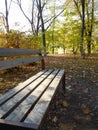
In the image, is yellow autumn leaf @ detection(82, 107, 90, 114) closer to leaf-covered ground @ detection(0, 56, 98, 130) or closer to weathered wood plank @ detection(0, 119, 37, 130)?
leaf-covered ground @ detection(0, 56, 98, 130)

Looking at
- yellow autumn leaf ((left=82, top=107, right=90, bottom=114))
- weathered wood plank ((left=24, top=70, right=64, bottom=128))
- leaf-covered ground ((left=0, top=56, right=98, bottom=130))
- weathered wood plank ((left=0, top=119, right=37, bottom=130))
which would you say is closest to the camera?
weathered wood plank ((left=0, top=119, right=37, bottom=130))

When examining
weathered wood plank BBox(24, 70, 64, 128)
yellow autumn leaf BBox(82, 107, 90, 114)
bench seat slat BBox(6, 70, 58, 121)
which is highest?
bench seat slat BBox(6, 70, 58, 121)

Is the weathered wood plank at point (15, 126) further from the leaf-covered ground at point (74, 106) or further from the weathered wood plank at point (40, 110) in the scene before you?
the leaf-covered ground at point (74, 106)

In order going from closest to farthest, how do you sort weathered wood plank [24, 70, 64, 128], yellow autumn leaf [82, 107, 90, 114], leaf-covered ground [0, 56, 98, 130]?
weathered wood plank [24, 70, 64, 128] → leaf-covered ground [0, 56, 98, 130] → yellow autumn leaf [82, 107, 90, 114]

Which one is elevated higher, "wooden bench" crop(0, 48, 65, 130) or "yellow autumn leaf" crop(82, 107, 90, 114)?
"wooden bench" crop(0, 48, 65, 130)

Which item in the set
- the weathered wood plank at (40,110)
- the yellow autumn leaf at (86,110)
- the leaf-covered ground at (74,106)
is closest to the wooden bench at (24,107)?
the weathered wood plank at (40,110)

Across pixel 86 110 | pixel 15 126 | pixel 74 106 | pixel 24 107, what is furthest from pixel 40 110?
pixel 74 106

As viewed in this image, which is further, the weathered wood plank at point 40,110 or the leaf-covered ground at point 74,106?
the leaf-covered ground at point 74,106

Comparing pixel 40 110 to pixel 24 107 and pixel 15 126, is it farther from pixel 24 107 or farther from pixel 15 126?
pixel 15 126

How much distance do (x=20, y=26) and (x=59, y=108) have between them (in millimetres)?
6211

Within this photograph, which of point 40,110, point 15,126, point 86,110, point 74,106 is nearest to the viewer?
point 15,126

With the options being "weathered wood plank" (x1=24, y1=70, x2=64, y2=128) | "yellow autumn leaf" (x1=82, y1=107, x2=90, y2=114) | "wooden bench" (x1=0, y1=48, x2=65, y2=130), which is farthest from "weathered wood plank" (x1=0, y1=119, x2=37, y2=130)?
"yellow autumn leaf" (x1=82, y1=107, x2=90, y2=114)

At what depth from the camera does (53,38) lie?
34906mm

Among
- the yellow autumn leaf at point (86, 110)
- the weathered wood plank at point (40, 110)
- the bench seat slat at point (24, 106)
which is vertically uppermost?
the bench seat slat at point (24, 106)
